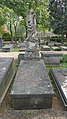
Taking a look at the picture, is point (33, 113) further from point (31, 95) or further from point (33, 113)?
point (31, 95)

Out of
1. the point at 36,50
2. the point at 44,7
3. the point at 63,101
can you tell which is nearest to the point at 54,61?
the point at 36,50

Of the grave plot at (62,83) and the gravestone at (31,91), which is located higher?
the gravestone at (31,91)

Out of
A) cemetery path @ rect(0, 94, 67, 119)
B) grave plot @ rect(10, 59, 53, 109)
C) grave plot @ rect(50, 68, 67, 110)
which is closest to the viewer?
cemetery path @ rect(0, 94, 67, 119)

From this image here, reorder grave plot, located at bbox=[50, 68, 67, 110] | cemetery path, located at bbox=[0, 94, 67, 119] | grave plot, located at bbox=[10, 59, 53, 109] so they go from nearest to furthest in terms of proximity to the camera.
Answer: cemetery path, located at bbox=[0, 94, 67, 119] < grave plot, located at bbox=[10, 59, 53, 109] < grave plot, located at bbox=[50, 68, 67, 110]

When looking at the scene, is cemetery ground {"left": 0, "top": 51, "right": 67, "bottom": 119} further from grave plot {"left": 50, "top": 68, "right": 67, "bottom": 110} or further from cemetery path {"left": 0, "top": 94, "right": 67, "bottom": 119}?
grave plot {"left": 50, "top": 68, "right": 67, "bottom": 110}

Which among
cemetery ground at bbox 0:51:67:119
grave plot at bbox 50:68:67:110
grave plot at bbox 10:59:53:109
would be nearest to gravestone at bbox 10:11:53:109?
grave plot at bbox 10:59:53:109

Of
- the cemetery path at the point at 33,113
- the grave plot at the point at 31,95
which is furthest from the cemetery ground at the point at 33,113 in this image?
the grave plot at the point at 31,95

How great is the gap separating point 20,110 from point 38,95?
67 cm

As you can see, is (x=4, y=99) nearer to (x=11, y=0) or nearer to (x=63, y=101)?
(x=63, y=101)

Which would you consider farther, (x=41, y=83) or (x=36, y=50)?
(x=36, y=50)

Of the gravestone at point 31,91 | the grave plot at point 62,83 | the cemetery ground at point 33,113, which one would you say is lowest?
the cemetery ground at point 33,113

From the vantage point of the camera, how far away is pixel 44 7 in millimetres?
27734

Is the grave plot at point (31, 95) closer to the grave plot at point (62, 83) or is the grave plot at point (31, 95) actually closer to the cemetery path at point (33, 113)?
the cemetery path at point (33, 113)

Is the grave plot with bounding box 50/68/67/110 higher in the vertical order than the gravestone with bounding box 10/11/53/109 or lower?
lower
